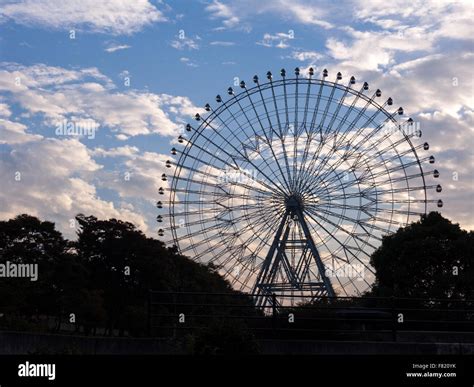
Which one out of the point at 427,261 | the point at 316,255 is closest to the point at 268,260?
the point at 316,255

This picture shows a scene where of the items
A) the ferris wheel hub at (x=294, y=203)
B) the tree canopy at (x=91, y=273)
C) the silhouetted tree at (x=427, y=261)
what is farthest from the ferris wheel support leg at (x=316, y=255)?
the tree canopy at (x=91, y=273)

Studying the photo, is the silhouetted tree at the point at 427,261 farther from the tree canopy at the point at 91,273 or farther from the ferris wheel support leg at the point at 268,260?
the tree canopy at the point at 91,273

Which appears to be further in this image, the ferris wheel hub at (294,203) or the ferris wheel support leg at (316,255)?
the ferris wheel support leg at (316,255)

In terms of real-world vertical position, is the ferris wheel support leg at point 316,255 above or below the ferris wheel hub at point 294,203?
below

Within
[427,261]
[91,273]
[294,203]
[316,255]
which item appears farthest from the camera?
[91,273]

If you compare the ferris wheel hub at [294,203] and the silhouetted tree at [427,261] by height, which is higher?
the ferris wheel hub at [294,203]

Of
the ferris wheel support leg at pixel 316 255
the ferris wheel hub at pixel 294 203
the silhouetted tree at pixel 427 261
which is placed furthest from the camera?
the ferris wheel support leg at pixel 316 255

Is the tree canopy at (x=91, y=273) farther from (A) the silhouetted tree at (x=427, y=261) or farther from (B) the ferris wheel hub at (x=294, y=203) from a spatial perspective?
(A) the silhouetted tree at (x=427, y=261)

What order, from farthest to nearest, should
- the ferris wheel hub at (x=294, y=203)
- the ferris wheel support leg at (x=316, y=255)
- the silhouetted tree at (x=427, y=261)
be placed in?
1. the ferris wheel support leg at (x=316, y=255)
2. the ferris wheel hub at (x=294, y=203)
3. the silhouetted tree at (x=427, y=261)

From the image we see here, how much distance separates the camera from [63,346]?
51.2ft

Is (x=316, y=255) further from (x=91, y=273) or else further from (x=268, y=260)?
(x=91, y=273)

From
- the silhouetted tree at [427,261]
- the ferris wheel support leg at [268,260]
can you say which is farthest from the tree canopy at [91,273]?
the silhouetted tree at [427,261]

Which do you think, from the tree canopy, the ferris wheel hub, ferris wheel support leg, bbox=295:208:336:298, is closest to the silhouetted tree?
ferris wheel support leg, bbox=295:208:336:298

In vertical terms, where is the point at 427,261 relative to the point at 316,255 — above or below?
below
